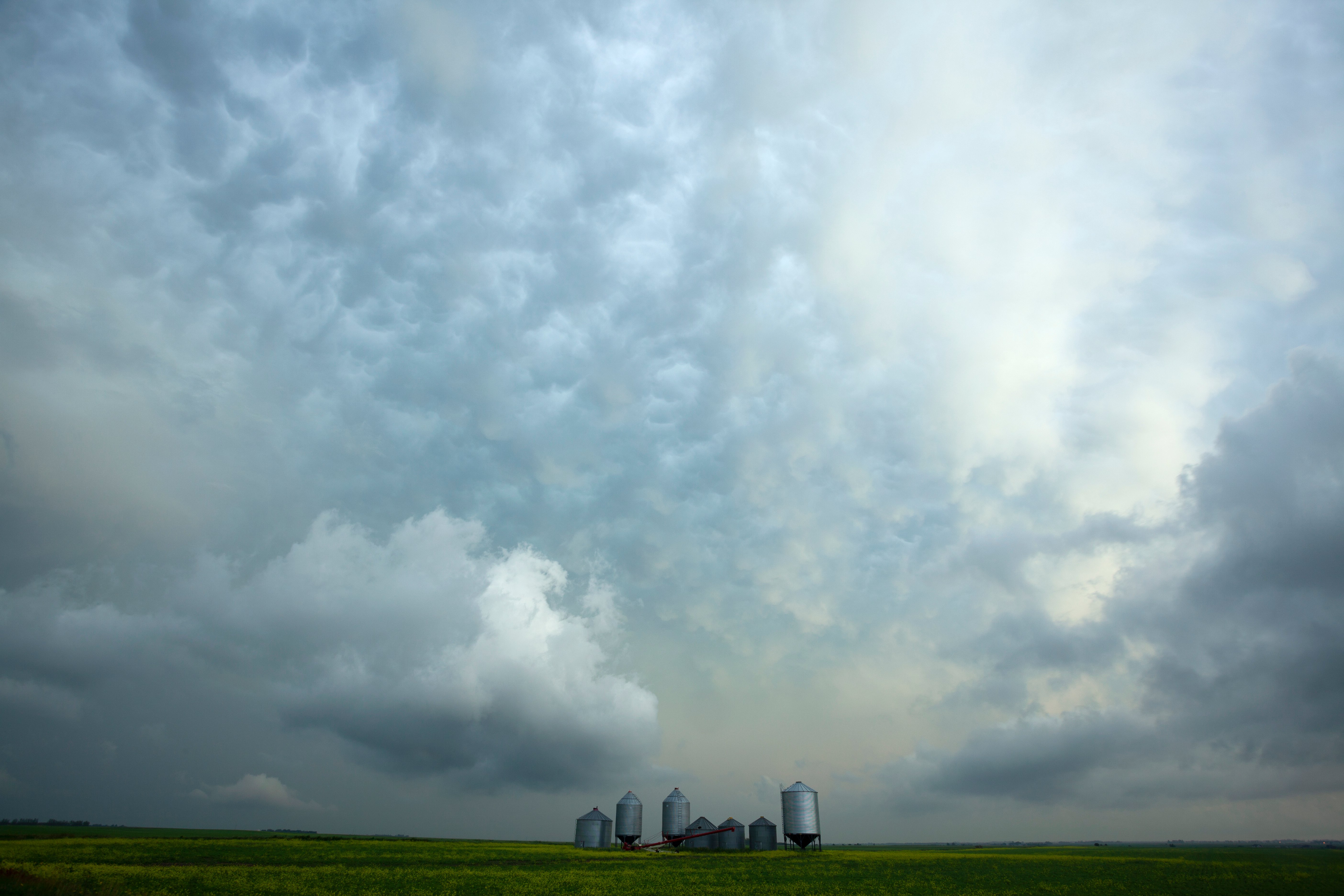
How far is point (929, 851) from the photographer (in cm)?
15400

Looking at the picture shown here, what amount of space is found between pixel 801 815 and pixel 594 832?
1636 inches

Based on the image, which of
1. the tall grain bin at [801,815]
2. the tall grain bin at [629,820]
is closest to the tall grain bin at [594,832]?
the tall grain bin at [629,820]

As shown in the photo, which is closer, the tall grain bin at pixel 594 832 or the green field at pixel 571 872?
the green field at pixel 571 872

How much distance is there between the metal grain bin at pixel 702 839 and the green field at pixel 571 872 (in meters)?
12.7

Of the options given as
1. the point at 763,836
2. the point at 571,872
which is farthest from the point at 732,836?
the point at 571,872

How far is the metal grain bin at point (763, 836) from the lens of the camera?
12512cm

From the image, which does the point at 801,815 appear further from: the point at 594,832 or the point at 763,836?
the point at 594,832

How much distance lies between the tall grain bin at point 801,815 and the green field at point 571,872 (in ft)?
19.3

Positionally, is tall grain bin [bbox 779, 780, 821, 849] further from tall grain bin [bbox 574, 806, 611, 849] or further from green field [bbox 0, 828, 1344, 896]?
tall grain bin [bbox 574, 806, 611, 849]

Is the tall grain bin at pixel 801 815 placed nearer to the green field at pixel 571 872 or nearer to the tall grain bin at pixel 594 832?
the green field at pixel 571 872

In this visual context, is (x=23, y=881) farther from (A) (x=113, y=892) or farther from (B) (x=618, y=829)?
(B) (x=618, y=829)

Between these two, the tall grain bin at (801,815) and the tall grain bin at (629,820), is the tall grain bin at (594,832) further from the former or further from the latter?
the tall grain bin at (801,815)

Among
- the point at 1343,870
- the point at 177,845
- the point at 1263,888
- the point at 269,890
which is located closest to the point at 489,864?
the point at 269,890

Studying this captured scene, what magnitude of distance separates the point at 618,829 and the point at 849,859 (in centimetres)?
4949
